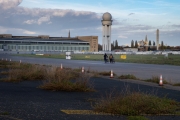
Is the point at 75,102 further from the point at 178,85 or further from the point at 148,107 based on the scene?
the point at 178,85

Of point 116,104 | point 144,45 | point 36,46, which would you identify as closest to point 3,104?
point 116,104

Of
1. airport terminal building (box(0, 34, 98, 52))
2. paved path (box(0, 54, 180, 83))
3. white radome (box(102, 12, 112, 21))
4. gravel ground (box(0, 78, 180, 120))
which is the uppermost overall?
white radome (box(102, 12, 112, 21))

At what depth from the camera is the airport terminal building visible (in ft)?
491

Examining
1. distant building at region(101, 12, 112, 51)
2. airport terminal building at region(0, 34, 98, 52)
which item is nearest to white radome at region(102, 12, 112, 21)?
distant building at region(101, 12, 112, 51)

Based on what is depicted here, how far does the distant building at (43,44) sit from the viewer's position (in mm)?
149750

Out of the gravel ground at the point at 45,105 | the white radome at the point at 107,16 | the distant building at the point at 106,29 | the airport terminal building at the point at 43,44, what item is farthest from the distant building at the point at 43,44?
the gravel ground at the point at 45,105

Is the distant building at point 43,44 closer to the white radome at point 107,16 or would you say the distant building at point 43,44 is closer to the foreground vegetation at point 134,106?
the white radome at point 107,16

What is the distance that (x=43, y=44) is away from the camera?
6102 inches

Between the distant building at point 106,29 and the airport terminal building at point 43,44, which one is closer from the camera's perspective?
the distant building at point 106,29

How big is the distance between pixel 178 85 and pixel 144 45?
575 feet

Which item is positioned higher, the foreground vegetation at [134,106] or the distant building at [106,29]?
the distant building at [106,29]

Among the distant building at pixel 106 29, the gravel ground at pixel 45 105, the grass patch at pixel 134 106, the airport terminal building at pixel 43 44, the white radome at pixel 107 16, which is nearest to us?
the gravel ground at pixel 45 105

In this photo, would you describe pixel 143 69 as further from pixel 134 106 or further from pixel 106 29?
pixel 106 29

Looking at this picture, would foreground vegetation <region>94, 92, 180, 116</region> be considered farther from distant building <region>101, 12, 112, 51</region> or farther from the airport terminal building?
the airport terminal building
